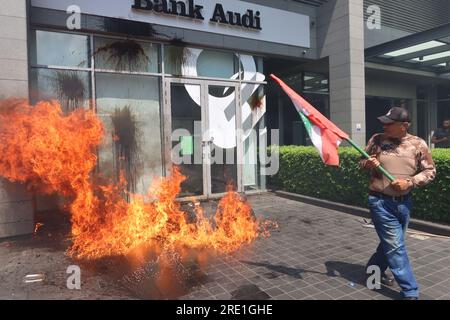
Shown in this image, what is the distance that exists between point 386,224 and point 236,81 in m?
6.86

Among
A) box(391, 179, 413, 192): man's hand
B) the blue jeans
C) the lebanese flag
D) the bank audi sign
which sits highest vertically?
the bank audi sign

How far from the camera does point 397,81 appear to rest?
51.7ft

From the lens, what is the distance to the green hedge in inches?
241

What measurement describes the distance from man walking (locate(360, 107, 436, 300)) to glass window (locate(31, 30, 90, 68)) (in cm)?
653

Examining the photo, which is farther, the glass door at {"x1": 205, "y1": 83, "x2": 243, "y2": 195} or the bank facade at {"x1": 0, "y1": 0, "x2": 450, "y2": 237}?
the glass door at {"x1": 205, "y1": 83, "x2": 243, "y2": 195}

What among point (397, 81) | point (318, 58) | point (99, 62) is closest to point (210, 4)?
point (99, 62)

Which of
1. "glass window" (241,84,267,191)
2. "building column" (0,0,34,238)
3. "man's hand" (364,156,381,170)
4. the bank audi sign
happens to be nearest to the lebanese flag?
"man's hand" (364,156,381,170)

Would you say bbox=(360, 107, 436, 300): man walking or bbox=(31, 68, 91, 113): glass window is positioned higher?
bbox=(31, 68, 91, 113): glass window

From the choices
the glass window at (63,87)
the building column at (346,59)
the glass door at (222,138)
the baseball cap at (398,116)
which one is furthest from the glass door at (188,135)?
the baseball cap at (398,116)

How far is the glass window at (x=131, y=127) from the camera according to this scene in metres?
8.00

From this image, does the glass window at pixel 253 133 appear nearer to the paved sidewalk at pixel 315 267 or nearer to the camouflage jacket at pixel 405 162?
the paved sidewalk at pixel 315 267

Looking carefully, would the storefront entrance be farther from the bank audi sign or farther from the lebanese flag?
the lebanese flag

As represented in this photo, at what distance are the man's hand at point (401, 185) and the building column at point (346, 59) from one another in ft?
23.0

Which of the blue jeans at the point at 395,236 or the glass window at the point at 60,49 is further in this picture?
the glass window at the point at 60,49
